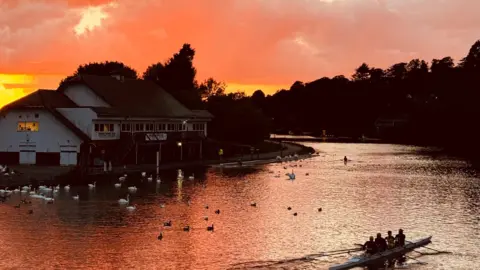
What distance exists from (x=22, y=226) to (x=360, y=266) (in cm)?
2538

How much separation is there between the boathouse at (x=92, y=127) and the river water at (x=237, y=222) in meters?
9.94

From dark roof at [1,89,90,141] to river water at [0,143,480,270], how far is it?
11.6m

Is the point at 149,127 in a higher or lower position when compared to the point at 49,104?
lower

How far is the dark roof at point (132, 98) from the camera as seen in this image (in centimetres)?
9244

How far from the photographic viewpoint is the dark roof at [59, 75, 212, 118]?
303 feet

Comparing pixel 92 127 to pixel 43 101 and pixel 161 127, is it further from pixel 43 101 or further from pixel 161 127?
pixel 161 127

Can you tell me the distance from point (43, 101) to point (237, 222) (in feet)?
145

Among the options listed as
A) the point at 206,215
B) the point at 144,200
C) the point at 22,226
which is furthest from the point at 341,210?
the point at 22,226

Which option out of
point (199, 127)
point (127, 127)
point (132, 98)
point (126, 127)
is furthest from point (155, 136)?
point (199, 127)

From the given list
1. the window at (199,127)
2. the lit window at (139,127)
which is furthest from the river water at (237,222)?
the window at (199,127)

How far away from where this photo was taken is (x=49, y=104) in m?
85.1

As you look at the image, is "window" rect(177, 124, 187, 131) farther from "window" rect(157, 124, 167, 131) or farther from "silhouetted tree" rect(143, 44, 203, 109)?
"silhouetted tree" rect(143, 44, 203, 109)

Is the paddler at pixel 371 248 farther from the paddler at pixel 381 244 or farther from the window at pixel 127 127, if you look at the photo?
the window at pixel 127 127

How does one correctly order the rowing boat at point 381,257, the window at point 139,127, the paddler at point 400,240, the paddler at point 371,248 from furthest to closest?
the window at point 139,127 → the paddler at point 400,240 → the paddler at point 371,248 → the rowing boat at point 381,257
